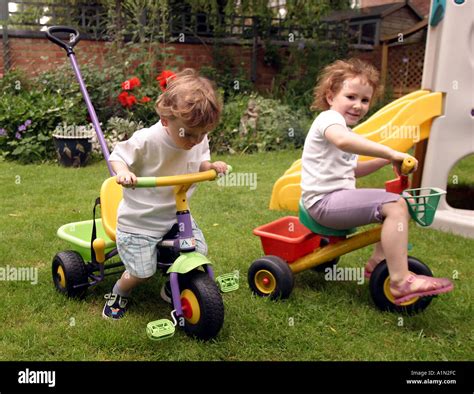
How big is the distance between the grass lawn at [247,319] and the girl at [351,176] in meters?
0.24

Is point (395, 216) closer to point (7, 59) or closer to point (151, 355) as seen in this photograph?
point (151, 355)

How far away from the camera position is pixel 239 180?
5.73 meters

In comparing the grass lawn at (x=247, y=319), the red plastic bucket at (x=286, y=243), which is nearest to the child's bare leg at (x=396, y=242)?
the grass lawn at (x=247, y=319)

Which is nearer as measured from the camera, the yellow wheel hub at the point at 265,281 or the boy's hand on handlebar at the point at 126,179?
the boy's hand on handlebar at the point at 126,179

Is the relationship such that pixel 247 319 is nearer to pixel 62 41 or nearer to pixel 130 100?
pixel 62 41

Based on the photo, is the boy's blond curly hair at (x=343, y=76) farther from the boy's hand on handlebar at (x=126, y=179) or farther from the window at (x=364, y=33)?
the window at (x=364, y=33)

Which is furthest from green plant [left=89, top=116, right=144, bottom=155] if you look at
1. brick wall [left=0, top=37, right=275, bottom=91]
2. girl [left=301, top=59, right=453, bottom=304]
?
girl [left=301, top=59, right=453, bottom=304]

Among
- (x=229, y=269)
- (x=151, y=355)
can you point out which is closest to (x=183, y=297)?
(x=151, y=355)

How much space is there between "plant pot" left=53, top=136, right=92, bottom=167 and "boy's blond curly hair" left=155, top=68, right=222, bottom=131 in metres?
4.10

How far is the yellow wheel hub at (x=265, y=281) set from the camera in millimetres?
2814

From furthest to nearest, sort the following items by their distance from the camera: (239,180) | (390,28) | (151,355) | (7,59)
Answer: (390,28)
(7,59)
(239,180)
(151,355)

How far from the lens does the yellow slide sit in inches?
149

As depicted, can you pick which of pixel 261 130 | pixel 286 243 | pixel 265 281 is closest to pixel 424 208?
pixel 286 243

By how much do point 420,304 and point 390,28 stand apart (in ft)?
36.7
